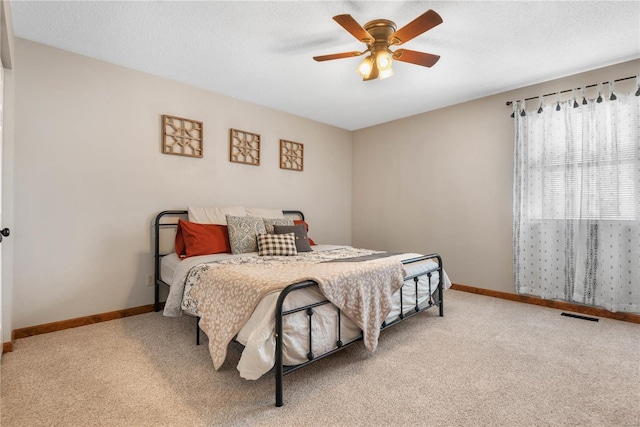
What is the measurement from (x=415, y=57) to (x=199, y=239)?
248cm

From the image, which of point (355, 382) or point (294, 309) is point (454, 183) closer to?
point (355, 382)

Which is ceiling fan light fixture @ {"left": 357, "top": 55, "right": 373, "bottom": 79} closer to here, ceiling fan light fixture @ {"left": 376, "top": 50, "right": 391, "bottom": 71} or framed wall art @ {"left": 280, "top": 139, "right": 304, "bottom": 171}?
ceiling fan light fixture @ {"left": 376, "top": 50, "right": 391, "bottom": 71}

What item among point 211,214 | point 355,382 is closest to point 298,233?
point 211,214

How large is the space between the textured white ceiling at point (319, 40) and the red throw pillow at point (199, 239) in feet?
5.22

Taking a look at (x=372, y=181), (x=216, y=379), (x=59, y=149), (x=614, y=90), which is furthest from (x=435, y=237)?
(x=59, y=149)

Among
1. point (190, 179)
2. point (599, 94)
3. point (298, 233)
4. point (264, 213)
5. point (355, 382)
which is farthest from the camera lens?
point (264, 213)

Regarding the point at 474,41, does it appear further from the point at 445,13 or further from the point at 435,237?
the point at 435,237

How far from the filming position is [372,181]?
5.12m

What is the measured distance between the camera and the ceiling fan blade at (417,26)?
→ 1.87m

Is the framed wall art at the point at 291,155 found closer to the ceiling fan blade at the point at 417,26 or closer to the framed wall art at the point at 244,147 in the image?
the framed wall art at the point at 244,147

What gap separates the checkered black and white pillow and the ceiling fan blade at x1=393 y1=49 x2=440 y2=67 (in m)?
1.89

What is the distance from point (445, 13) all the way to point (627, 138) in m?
2.20

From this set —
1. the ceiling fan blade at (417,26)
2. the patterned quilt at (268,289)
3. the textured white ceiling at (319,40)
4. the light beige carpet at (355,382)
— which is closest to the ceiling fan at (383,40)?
the ceiling fan blade at (417,26)

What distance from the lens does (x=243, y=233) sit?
323cm
